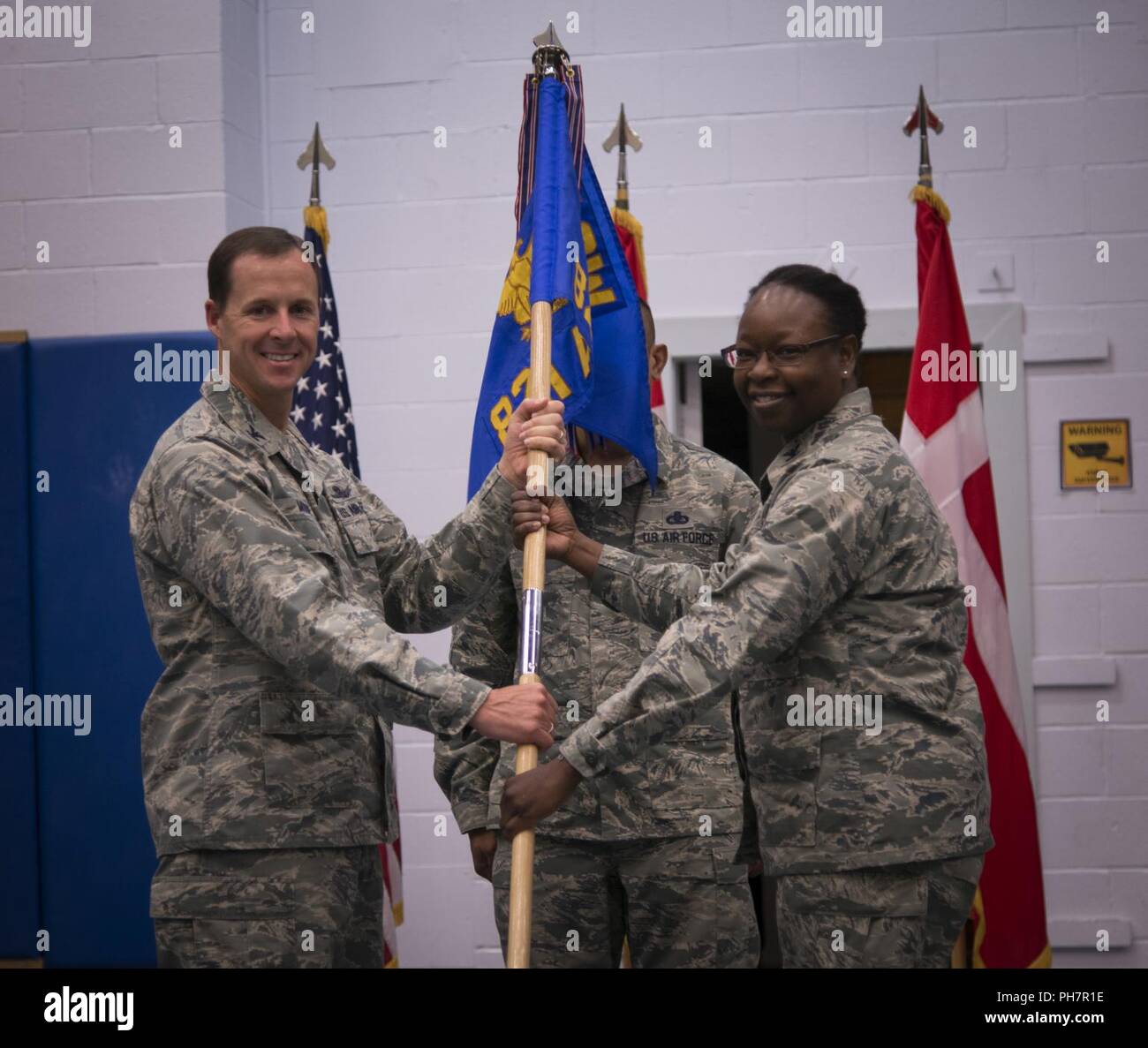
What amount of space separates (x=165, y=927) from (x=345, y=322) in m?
2.62

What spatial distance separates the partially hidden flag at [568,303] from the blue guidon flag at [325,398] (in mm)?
958

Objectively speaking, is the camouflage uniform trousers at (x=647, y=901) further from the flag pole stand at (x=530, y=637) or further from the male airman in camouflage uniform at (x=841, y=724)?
the male airman in camouflage uniform at (x=841, y=724)

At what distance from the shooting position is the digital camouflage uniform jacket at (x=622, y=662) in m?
2.57

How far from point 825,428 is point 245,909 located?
1163 mm

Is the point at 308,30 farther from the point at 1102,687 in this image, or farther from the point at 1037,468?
the point at 1102,687

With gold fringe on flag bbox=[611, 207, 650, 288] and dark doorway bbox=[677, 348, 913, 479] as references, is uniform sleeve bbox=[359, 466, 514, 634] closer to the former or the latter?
gold fringe on flag bbox=[611, 207, 650, 288]

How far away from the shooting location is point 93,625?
397 cm

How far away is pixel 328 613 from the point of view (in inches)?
79.9

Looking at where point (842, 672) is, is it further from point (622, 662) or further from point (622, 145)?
point (622, 145)

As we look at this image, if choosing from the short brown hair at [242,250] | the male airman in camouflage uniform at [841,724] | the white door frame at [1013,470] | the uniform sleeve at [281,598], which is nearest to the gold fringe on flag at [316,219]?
the white door frame at [1013,470]

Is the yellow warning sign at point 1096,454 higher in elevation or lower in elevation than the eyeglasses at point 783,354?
lower

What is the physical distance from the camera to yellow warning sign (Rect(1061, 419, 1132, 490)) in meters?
4.02

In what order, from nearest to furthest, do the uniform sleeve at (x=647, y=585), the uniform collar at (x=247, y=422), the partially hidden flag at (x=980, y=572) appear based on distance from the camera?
the uniform collar at (x=247, y=422) → the uniform sleeve at (x=647, y=585) → the partially hidden flag at (x=980, y=572)

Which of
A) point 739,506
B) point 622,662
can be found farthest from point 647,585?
point 739,506
